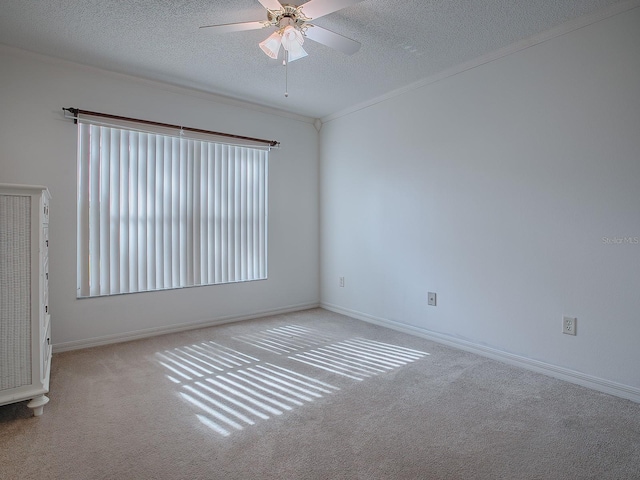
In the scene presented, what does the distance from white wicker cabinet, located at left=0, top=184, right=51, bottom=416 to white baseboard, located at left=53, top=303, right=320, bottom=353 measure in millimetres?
1165

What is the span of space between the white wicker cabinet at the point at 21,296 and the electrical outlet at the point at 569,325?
3.29m

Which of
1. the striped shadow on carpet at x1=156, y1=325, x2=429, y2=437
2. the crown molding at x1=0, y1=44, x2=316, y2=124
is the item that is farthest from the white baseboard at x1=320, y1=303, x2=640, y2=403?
the crown molding at x1=0, y1=44, x2=316, y2=124

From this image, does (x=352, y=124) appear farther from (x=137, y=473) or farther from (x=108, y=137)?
(x=137, y=473)

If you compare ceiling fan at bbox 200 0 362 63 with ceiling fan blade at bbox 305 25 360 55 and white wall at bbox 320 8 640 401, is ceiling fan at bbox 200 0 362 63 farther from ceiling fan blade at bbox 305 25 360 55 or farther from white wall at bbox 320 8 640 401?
white wall at bbox 320 8 640 401

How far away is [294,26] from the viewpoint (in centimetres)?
220

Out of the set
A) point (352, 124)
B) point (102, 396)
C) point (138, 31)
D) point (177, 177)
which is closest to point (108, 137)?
point (177, 177)

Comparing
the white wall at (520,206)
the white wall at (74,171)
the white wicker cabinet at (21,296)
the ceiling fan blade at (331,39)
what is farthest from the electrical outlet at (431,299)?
the white wicker cabinet at (21,296)

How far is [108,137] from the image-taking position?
3.24m

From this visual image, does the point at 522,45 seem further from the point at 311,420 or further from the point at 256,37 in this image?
the point at 311,420

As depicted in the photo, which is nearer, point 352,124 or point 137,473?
point 137,473

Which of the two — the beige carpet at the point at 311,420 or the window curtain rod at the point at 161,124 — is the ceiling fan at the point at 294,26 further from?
the beige carpet at the point at 311,420

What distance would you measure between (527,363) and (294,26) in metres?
2.85

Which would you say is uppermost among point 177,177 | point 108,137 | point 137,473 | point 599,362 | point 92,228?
point 108,137

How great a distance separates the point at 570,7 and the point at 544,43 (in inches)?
12.9
